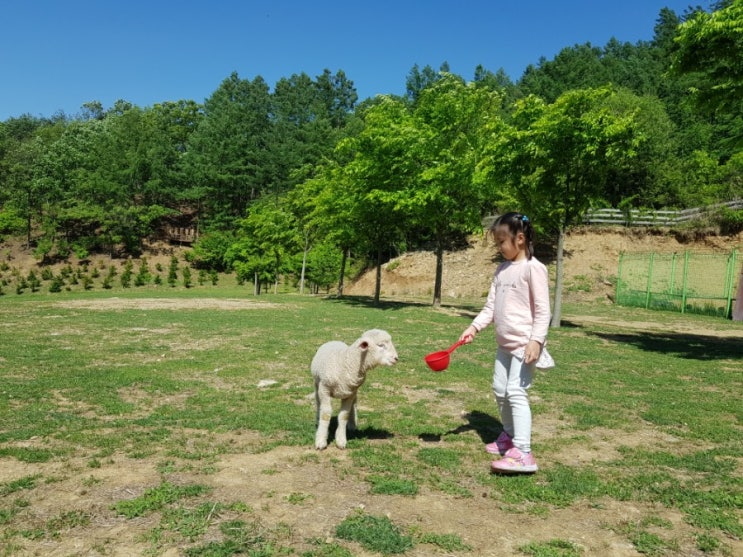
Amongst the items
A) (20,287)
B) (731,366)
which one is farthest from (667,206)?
(20,287)

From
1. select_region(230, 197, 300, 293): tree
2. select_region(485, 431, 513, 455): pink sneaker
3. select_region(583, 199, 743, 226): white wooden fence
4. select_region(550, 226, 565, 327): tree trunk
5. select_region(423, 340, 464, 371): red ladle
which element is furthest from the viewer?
select_region(583, 199, 743, 226): white wooden fence

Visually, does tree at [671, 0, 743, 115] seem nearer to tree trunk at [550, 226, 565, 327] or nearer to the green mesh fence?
tree trunk at [550, 226, 565, 327]

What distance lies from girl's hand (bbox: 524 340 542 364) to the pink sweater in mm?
66

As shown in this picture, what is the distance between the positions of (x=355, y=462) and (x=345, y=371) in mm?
855

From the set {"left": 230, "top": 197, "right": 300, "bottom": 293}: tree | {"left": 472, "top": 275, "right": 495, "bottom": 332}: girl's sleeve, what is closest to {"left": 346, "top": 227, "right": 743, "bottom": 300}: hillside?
{"left": 230, "top": 197, "right": 300, "bottom": 293}: tree

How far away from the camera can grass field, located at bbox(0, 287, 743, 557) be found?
3.49 meters

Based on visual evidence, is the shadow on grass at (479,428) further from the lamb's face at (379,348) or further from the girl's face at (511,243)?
the girl's face at (511,243)

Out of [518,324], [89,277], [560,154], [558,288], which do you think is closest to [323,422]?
[518,324]

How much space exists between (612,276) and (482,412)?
30.1m

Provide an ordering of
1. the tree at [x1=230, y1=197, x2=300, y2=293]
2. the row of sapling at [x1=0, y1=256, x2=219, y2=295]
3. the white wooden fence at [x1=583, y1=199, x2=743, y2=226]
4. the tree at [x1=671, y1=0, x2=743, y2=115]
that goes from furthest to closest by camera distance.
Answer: the row of sapling at [x1=0, y1=256, x2=219, y2=295] < the white wooden fence at [x1=583, y1=199, x2=743, y2=226] < the tree at [x1=230, y1=197, x2=300, y2=293] < the tree at [x1=671, y1=0, x2=743, y2=115]

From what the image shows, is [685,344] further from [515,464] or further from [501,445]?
[515,464]

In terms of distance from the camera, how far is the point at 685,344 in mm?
14508

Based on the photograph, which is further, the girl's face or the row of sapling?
the row of sapling

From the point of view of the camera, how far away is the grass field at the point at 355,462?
349 centimetres
